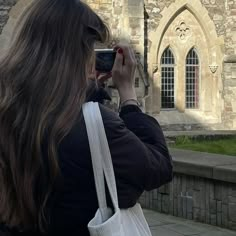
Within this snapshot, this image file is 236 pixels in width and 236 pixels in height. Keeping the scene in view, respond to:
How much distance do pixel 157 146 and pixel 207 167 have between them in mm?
4996

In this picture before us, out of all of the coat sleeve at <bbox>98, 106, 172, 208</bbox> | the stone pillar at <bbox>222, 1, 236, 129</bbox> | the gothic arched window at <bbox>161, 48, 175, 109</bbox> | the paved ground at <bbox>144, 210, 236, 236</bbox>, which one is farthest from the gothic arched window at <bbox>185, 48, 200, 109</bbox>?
the coat sleeve at <bbox>98, 106, 172, 208</bbox>

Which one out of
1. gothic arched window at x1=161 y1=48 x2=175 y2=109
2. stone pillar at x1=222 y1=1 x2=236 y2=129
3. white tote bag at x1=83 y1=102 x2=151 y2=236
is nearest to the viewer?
white tote bag at x1=83 y1=102 x2=151 y2=236

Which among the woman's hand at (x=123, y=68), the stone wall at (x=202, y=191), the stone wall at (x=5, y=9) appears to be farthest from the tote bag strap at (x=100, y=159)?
the stone wall at (x=5, y=9)

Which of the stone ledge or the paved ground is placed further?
the stone ledge

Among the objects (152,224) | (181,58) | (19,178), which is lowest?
(152,224)

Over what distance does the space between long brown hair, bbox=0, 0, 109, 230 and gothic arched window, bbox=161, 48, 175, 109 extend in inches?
692

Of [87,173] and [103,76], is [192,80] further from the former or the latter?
[87,173]

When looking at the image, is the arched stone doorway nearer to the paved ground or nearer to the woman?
the paved ground

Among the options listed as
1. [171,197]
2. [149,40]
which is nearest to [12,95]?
[171,197]

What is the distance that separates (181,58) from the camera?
1978 centimetres

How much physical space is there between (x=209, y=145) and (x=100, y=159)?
887 cm

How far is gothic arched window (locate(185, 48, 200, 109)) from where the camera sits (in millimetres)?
20016

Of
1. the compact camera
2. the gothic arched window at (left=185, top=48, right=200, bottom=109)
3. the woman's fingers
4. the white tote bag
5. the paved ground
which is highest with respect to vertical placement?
the gothic arched window at (left=185, top=48, right=200, bottom=109)

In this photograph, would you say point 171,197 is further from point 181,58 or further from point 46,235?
point 181,58
